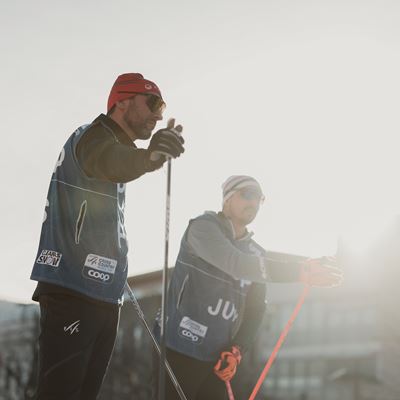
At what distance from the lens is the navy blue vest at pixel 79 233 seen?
2.90 metres

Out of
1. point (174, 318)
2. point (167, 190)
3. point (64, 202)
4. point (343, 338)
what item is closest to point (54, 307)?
point (64, 202)

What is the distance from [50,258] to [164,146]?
679 millimetres

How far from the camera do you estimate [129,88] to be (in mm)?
3252

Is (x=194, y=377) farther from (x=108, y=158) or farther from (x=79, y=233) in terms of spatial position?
(x=108, y=158)

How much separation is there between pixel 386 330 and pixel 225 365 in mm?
19436

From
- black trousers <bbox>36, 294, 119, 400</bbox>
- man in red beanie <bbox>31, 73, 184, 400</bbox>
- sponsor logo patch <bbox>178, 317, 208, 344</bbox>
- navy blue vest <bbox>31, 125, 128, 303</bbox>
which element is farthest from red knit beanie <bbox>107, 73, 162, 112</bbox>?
sponsor logo patch <bbox>178, 317, 208, 344</bbox>

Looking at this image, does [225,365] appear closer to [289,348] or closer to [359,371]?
[359,371]

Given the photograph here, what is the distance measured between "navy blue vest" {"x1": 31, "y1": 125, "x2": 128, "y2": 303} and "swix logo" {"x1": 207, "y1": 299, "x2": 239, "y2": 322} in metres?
1.36

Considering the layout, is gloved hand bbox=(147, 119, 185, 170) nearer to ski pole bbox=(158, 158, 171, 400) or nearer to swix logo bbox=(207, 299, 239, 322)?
ski pole bbox=(158, 158, 171, 400)

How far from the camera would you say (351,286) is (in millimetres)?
23391

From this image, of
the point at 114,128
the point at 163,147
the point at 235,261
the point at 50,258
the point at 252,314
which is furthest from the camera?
the point at 252,314

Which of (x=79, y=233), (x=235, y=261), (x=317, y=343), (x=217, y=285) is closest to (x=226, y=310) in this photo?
(x=217, y=285)

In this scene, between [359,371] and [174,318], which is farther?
[359,371]

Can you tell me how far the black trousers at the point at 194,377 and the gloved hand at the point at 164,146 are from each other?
5.60ft
